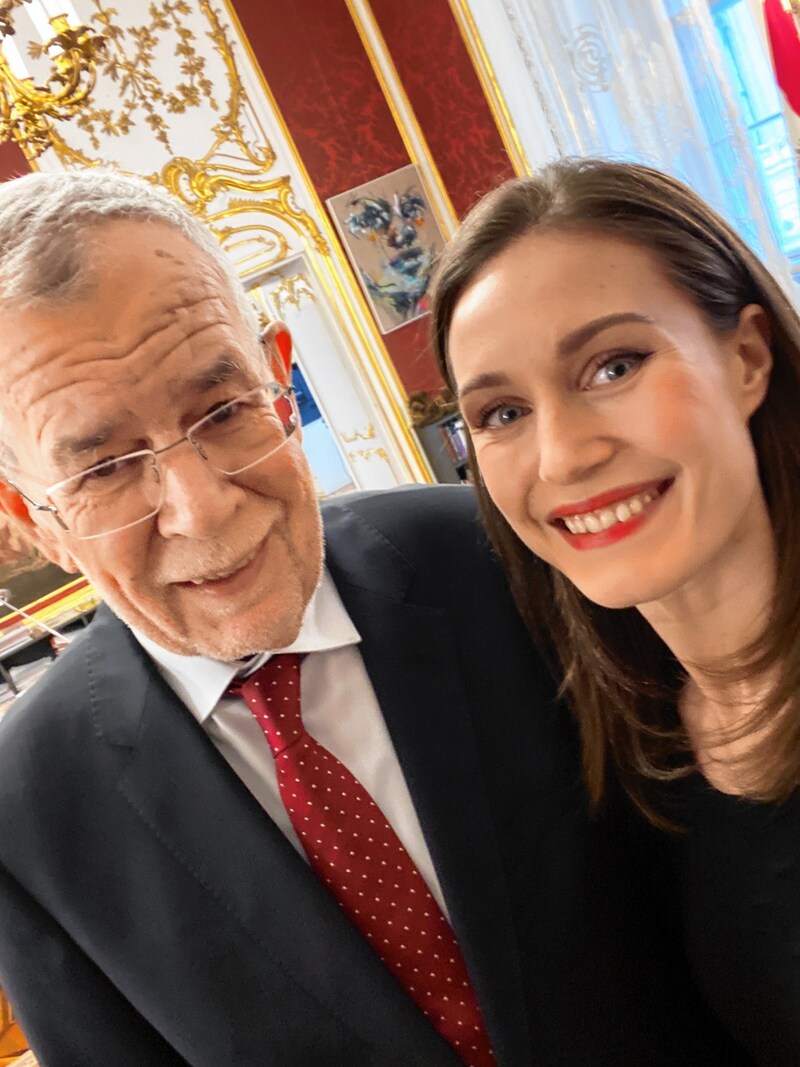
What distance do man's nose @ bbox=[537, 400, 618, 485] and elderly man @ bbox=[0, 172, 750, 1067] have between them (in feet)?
1.21

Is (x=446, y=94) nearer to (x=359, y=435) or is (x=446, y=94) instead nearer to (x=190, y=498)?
(x=359, y=435)

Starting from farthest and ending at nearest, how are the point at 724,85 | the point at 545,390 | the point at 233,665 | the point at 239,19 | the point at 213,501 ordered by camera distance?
the point at 239,19 → the point at 724,85 → the point at 233,665 → the point at 213,501 → the point at 545,390

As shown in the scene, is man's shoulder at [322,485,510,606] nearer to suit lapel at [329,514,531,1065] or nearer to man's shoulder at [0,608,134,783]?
suit lapel at [329,514,531,1065]

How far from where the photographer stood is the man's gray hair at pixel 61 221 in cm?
100

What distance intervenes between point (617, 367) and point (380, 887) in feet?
2.30

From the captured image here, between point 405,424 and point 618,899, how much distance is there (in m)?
4.41

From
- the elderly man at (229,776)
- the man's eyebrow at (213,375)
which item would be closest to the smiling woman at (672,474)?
the elderly man at (229,776)

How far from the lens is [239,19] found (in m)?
4.91

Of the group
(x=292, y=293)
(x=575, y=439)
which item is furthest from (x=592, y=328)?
(x=292, y=293)

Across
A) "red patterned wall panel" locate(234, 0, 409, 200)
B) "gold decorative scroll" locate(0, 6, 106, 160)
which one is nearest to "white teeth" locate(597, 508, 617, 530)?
"gold decorative scroll" locate(0, 6, 106, 160)

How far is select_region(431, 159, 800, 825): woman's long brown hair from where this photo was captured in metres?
0.96

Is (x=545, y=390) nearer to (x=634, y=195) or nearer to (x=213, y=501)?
(x=634, y=195)

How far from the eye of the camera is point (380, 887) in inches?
43.1

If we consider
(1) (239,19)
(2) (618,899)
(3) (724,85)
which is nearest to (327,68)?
(1) (239,19)
